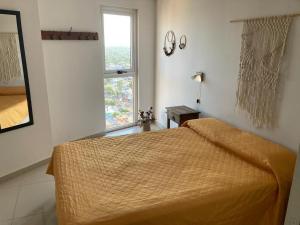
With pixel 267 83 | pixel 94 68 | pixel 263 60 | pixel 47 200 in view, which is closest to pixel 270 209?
pixel 267 83

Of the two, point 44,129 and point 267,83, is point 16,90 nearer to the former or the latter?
point 44,129

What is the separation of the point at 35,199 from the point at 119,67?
244cm

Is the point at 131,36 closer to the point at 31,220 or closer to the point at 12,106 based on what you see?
the point at 12,106

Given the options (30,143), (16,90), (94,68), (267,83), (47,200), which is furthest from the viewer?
(94,68)

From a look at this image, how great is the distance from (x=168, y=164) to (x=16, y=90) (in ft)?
6.46

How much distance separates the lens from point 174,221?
5.03 ft

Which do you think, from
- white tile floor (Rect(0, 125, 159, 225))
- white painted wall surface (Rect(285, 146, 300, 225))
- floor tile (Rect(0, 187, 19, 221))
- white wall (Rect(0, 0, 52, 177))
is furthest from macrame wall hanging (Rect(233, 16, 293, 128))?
floor tile (Rect(0, 187, 19, 221))

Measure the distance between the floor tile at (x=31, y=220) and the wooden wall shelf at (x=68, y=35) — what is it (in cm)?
216

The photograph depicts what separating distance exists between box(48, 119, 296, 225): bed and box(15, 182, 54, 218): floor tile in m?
0.37

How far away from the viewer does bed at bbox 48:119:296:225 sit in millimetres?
1514

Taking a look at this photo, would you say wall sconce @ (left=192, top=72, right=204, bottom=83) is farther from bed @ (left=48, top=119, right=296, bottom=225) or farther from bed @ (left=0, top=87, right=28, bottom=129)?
bed @ (left=0, top=87, right=28, bottom=129)

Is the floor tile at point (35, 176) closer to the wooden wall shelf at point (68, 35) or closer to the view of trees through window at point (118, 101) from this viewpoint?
the view of trees through window at point (118, 101)

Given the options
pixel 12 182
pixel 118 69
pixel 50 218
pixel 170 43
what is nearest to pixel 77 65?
pixel 118 69

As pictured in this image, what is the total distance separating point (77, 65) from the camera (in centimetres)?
353
